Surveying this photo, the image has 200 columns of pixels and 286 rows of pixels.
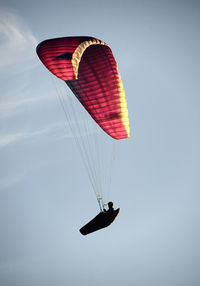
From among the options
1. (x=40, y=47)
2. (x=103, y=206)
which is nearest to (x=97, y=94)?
(x=40, y=47)

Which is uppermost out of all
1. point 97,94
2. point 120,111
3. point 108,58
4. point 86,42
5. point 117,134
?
point 86,42

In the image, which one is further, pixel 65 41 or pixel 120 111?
pixel 120 111

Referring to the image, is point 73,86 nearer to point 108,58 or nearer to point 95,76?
point 95,76

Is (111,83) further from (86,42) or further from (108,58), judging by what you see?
(86,42)

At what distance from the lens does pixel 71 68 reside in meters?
16.1

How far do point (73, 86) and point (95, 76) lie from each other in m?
1.44

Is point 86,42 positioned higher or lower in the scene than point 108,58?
higher

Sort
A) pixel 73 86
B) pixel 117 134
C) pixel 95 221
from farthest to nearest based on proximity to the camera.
Result: pixel 117 134 → pixel 73 86 → pixel 95 221

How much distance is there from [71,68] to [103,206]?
694 cm

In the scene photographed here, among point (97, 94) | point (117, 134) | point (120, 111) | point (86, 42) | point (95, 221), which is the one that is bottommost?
point (95, 221)

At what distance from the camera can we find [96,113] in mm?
19016

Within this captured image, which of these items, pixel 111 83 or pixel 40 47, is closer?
pixel 40 47

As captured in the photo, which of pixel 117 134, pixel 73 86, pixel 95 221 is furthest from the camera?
pixel 117 134

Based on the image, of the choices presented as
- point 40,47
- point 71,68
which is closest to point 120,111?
point 71,68
